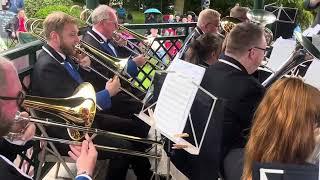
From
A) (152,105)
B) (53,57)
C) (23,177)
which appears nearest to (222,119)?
(152,105)

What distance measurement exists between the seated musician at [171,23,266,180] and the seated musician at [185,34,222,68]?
632 millimetres

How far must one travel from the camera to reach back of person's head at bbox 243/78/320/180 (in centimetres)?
171

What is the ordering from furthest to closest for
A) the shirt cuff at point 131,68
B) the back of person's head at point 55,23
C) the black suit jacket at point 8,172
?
the shirt cuff at point 131,68 → the back of person's head at point 55,23 → the black suit jacket at point 8,172

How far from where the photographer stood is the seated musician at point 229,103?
2.53 m

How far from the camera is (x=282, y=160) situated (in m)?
1.71

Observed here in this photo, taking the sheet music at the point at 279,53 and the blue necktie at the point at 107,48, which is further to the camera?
the blue necktie at the point at 107,48

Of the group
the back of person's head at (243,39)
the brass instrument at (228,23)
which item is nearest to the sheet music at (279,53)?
the back of person's head at (243,39)

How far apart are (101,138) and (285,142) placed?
1.70 meters

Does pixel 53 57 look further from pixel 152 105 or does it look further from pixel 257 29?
pixel 257 29

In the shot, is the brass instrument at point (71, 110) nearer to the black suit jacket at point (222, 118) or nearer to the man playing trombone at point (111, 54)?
the black suit jacket at point (222, 118)

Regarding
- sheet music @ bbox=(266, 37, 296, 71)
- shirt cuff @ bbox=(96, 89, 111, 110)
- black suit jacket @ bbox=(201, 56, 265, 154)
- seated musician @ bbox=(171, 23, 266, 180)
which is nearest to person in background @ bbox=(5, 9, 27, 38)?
shirt cuff @ bbox=(96, 89, 111, 110)

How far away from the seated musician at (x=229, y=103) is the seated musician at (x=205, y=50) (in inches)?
24.9

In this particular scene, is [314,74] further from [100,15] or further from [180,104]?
[100,15]

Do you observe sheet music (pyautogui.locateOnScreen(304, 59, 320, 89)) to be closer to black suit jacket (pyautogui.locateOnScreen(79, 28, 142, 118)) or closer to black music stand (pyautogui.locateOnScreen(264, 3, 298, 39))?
black suit jacket (pyautogui.locateOnScreen(79, 28, 142, 118))
